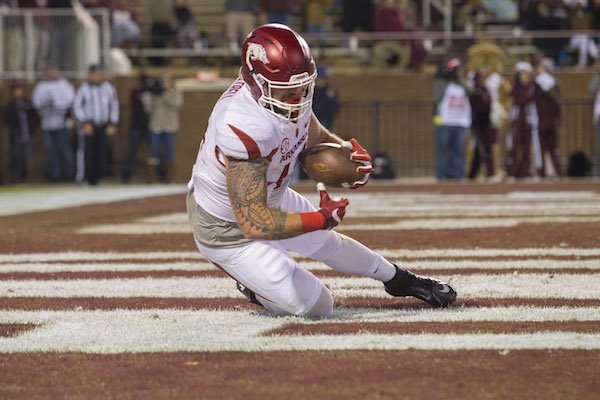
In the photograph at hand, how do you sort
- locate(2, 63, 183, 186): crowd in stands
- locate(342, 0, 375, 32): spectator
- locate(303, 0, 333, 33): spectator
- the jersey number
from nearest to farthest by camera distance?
the jersey number → locate(2, 63, 183, 186): crowd in stands → locate(303, 0, 333, 33): spectator → locate(342, 0, 375, 32): spectator

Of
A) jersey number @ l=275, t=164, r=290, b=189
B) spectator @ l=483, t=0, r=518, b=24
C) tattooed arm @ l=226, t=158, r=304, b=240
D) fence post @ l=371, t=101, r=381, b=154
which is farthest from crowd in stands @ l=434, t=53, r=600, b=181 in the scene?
tattooed arm @ l=226, t=158, r=304, b=240

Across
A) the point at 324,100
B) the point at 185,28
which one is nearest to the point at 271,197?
the point at 324,100

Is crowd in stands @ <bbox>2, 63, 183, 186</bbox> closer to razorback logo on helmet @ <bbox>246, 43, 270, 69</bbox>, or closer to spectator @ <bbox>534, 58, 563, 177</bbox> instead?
spectator @ <bbox>534, 58, 563, 177</bbox>

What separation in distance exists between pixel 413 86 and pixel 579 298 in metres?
17.0

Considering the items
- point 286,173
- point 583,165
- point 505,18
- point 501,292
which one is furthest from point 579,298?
point 505,18

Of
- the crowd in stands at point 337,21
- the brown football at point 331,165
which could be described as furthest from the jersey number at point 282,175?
the crowd in stands at point 337,21

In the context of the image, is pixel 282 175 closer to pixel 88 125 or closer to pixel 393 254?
pixel 393 254

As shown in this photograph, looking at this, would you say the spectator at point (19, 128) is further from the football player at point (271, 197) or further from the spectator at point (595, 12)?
the football player at point (271, 197)

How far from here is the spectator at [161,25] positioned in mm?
24812

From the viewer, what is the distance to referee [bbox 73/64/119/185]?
21016mm

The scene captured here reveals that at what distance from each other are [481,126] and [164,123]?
16.0 feet

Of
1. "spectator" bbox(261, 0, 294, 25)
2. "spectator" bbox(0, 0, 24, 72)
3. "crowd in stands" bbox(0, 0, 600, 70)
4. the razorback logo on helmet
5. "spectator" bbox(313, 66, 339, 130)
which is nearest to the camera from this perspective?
the razorback logo on helmet

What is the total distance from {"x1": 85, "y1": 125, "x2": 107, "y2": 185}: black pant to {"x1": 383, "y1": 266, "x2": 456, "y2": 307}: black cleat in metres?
15.1

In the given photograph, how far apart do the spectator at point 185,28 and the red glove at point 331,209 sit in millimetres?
19006
